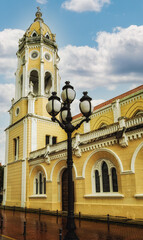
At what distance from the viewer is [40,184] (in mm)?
23062

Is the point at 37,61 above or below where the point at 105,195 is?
above

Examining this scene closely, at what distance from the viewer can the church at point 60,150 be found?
1370 cm

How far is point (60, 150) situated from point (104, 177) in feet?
17.2

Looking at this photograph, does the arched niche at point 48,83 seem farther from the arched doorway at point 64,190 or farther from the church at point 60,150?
the arched doorway at point 64,190

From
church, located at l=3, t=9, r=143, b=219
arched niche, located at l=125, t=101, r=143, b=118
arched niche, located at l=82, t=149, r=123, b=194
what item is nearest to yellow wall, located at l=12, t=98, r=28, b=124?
church, located at l=3, t=9, r=143, b=219

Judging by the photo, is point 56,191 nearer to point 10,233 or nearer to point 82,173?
point 82,173

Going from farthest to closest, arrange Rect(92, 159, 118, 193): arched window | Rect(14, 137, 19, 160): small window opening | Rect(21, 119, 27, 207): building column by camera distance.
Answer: Rect(14, 137, 19, 160): small window opening → Rect(21, 119, 27, 207): building column → Rect(92, 159, 118, 193): arched window

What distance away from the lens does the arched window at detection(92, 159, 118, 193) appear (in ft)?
49.1

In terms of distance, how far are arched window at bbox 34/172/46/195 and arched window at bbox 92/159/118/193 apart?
A: 7714 mm

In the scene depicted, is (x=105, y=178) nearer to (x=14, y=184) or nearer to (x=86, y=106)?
(x=86, y=106)

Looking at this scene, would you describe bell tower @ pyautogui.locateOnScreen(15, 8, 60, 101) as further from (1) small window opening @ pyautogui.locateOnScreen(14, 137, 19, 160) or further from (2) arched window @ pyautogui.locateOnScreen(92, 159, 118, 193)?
(2) arched window @ pyautogui.locateOnScreen(92, 159, 118, 193)

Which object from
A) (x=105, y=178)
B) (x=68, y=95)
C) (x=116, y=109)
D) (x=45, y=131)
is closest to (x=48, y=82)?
(x=45, y=131)

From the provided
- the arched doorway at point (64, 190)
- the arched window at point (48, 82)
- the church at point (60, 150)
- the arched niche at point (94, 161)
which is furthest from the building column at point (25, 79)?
the arched niche at point (94, 161)

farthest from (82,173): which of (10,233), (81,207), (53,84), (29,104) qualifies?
(53,84)
